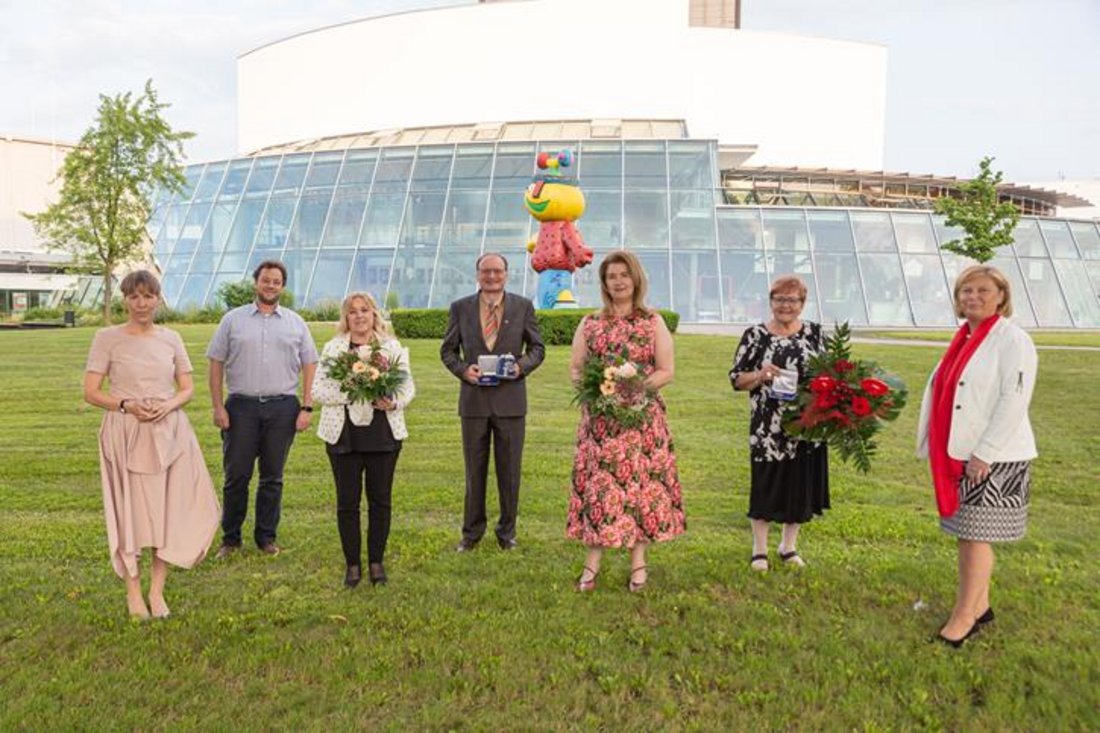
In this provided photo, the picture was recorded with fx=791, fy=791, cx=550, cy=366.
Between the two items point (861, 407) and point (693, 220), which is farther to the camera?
point (693, 220)

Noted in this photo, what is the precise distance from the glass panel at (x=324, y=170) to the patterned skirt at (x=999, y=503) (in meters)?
27.5

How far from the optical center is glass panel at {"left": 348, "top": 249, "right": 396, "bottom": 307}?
83.8ft

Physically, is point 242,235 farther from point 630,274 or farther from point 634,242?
point 630,274

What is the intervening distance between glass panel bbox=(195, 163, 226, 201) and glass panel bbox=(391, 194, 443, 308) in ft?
29.2

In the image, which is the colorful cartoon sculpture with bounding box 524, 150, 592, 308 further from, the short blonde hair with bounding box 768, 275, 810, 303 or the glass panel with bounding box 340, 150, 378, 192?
the glass panel with bounding box 340, 150, 378, 192

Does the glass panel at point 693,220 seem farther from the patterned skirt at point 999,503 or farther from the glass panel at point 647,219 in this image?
the patterned skirt at point 999,503

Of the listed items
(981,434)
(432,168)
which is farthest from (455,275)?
(981,434)

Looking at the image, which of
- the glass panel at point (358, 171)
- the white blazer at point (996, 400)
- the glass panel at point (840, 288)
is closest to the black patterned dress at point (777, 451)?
the white blazer at point (996, 400)

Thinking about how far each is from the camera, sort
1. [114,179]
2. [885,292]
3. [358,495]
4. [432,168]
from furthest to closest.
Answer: [432,168], [885,292], [114,179], [358,495]

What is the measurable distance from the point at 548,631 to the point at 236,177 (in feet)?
99.3

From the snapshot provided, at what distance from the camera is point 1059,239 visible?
88.3 ft

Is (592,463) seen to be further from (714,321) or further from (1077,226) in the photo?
(1077,226)

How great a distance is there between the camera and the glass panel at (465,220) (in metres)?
25.8

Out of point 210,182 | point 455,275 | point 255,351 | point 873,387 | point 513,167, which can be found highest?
point 210,182
